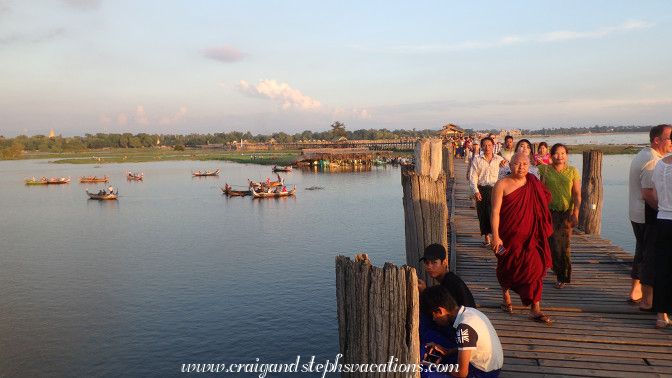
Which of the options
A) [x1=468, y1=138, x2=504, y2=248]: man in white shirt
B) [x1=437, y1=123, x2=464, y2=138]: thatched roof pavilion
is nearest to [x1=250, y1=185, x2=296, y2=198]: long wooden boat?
[x1=437, y1=123, x2=464, y2=138]: thatched roof pavilion

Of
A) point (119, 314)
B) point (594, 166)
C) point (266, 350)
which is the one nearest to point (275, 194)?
point (119, 314)

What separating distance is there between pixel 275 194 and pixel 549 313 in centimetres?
3919

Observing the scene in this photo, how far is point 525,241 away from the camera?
16.8ft

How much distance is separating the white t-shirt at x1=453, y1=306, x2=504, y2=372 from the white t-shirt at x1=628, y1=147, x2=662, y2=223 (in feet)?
8.49

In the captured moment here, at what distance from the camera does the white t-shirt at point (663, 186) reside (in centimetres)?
448

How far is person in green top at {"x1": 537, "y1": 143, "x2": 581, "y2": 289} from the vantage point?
6.04 m

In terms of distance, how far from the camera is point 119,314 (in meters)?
16.4

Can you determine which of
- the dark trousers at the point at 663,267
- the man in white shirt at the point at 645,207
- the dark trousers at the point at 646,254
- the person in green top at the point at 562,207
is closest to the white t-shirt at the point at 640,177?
the man in white shirt at the point at 645,207

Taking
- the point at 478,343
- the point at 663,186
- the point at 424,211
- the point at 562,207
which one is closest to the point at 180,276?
the point at 424,211

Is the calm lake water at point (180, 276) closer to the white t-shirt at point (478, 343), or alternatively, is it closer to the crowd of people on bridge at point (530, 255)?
the crowd of people on bridge at point (530, 255)

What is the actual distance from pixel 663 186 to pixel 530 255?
1379 mm

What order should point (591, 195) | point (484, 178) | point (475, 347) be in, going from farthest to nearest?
1. point (591, 195)
2. point (484, 178)
3. point (475, 347)

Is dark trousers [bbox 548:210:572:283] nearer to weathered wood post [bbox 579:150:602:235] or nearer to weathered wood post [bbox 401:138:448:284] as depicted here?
weathered wood post [bbox 401:138:448:284]

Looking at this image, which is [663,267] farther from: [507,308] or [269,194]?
[269,194]
